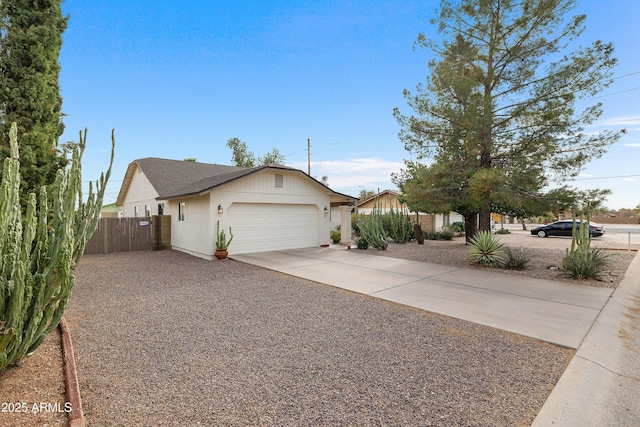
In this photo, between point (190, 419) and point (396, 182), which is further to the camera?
point (396, 182)

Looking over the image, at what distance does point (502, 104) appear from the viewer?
33.7 feet

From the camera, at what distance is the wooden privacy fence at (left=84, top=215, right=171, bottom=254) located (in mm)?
13383

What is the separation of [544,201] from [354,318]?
8339 millimetres

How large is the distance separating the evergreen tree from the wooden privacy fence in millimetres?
11241

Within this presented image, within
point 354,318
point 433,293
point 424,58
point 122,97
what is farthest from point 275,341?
point 122,97

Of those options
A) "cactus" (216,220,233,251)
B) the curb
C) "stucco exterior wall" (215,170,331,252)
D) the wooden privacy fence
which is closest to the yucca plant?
"stucco exterior wall" (215,170,331,252)

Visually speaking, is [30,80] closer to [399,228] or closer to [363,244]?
[363,244]

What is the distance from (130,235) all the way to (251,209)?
20.3ft

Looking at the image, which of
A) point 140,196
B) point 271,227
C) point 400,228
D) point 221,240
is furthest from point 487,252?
point 140,196

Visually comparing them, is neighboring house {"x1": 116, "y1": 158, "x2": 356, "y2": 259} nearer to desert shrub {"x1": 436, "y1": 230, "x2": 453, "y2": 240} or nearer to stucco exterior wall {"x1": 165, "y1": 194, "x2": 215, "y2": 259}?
stucco exterior wall {"x1": 165, "y1": 194, "x2": 215, "y2": 259}

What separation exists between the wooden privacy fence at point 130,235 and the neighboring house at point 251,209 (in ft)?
1.79

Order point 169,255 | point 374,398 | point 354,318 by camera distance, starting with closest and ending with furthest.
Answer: point 374,398 → point 354,318 → point 169,255

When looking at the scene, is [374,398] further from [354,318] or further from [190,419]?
[354,318]

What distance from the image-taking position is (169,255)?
12.6m
